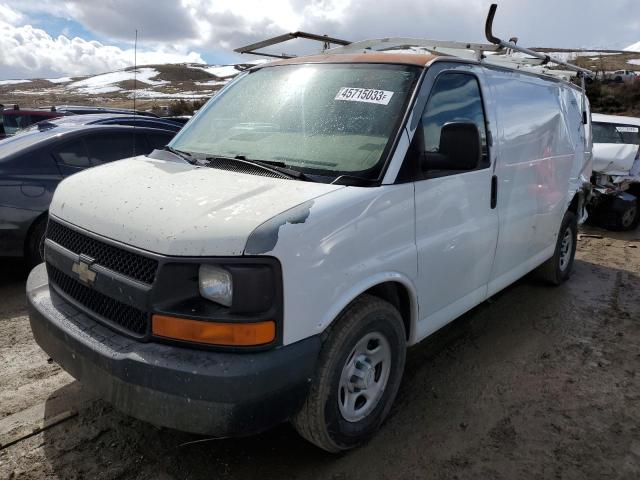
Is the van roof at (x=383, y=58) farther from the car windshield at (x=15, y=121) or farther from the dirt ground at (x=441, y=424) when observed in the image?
the car windshield at (x=15, y=121)

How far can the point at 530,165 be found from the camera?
4203mm

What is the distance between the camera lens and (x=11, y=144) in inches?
219

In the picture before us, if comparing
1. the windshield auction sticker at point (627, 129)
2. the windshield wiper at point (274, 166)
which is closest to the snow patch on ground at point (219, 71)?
the windshield auction sticker at point (627, 129)

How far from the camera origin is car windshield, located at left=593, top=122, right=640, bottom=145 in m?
9.66

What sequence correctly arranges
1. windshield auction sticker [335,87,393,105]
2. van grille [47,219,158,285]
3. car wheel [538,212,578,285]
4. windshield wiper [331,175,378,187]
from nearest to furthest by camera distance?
van grille [47,219,158,285] < windshield wiper [331,175,378,187] < windshield auction sticker [335,87,393,105] < car wheel [538,212,578,285]

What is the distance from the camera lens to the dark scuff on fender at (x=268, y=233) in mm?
2158

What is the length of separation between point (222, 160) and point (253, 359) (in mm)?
1282

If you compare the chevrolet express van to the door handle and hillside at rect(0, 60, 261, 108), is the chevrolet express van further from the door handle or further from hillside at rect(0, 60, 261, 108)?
hillside at rect(0, 60, 261, 108)

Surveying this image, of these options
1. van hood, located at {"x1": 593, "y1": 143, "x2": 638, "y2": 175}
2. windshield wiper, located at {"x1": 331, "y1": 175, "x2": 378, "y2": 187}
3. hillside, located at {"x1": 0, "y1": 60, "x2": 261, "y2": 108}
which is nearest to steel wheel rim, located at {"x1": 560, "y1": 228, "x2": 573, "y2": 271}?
windshield wiper, located at {"x1": 331, "y1": 175, "x2": 378, "y2": 187}

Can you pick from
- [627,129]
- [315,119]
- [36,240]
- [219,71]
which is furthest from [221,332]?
[219,71]

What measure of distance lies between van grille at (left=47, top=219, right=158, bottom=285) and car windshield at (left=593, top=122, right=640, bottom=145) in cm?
965

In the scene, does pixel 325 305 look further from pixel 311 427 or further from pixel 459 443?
pixel 459 443

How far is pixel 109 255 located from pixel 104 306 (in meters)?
0.26

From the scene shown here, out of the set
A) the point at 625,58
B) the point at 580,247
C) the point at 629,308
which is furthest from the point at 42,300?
the point at 625,58
